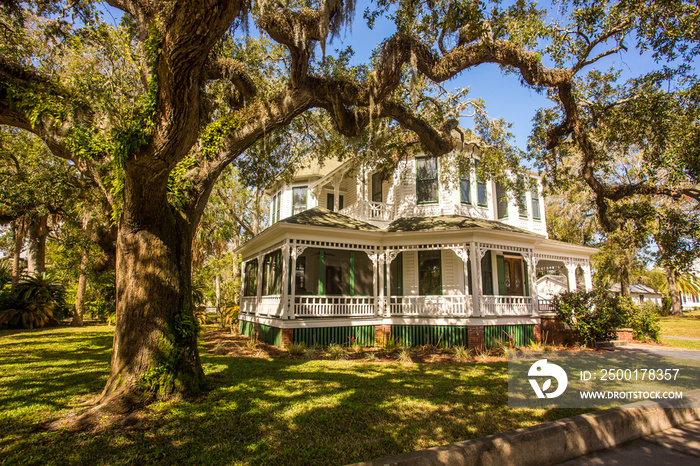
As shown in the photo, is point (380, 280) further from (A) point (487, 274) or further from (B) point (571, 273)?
(B) point (571, 273)

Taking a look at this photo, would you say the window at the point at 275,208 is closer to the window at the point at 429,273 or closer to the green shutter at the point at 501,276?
the window at the point at 429,273

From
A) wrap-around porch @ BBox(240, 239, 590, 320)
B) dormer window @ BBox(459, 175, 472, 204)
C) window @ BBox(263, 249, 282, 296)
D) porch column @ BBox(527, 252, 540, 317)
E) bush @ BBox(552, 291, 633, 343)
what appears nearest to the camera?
bush @ BBox(552, 291, 633, 343)

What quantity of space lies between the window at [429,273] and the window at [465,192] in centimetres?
324

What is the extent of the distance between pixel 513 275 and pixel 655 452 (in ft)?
44.3

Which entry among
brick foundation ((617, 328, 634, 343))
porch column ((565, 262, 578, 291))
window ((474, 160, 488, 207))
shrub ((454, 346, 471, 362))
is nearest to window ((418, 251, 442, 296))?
shrub ((454, 346, 471, 362))

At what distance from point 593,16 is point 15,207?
22000mm

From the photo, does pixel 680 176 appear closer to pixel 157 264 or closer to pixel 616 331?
pixel 616 331

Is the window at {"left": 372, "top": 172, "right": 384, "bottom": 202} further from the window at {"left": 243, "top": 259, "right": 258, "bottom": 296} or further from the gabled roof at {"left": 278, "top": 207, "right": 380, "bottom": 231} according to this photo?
the window at {"left": 243, "top": 259, "right": 258, "bottom": 296}

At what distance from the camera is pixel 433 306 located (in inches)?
557

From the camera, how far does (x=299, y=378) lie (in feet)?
26.8

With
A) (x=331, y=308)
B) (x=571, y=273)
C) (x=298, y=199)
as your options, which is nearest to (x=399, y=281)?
(x=331, y=308)

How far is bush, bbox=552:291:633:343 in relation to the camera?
13.1m

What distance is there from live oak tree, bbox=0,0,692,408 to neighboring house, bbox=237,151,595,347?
4899 mm

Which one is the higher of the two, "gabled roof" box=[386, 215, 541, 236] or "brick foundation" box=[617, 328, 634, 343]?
"gabled roof" box=[386, 215, 541, 236]
